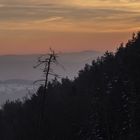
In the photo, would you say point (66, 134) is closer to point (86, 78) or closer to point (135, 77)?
point (135, 77)

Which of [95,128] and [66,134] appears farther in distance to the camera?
[66,134]

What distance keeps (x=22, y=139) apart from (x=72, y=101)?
6543 millimetres

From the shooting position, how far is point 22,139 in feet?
192

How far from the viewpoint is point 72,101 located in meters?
62.4

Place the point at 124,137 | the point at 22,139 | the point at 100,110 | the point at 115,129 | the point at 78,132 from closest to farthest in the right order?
the point at 124,137 < the point at 115,129 < the point at 100,110 < the point at 78,132 < the point at 22,139

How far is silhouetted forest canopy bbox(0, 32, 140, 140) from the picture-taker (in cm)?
4181

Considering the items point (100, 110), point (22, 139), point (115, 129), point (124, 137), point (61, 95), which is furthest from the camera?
point (61, 95)

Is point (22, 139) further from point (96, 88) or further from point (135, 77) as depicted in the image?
point (135, 77)

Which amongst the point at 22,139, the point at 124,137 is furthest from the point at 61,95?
the point at 124,137

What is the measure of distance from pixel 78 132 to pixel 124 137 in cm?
1389

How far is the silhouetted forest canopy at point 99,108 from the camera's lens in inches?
1646

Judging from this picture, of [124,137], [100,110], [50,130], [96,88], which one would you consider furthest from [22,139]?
[124,137]

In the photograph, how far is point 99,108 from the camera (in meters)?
48.5

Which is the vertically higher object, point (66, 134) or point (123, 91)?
point (123, 91)
